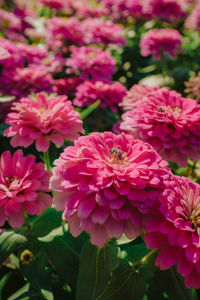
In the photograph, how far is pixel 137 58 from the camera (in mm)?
2070

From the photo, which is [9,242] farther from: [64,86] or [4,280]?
[64,86]

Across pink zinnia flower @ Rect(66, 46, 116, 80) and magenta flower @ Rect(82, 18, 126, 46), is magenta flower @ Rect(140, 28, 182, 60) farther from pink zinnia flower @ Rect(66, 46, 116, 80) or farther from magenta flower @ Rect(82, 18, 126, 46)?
pink zinnia flower @ Rect(66, 46, 116, 80)

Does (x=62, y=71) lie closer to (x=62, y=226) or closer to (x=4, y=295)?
(x=62, y=226)

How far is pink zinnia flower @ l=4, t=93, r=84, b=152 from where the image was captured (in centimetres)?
77

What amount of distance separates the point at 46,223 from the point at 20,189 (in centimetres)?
19

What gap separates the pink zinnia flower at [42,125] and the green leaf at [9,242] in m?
0.23

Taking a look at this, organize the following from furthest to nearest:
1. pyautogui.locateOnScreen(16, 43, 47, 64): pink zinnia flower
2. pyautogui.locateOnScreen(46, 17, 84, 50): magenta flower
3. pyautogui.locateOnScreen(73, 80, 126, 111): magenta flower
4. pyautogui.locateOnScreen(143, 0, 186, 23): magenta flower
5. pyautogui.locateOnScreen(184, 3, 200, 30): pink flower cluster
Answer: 1. pyautogui.locateOnScreen(184, 3, 200, 30): pink flower cluster
2. pyautogui.locateOnScreen(143, 0, 186, 23): magenta flower
3. pyautogui.locateOnScreen(46, 17, 84, 50): magenta flower
4. pyautogui.locateOnScreen(16, 43, 47, 64): pink zinnia flower
5. pyautogui.locateOnScreen(73, 80, 126, 111): magenta flower

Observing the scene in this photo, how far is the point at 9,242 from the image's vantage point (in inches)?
29.3

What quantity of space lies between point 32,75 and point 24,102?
38cm

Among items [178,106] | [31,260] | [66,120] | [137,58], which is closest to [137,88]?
[178,106]

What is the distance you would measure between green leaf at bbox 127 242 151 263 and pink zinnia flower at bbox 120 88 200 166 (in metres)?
0.25

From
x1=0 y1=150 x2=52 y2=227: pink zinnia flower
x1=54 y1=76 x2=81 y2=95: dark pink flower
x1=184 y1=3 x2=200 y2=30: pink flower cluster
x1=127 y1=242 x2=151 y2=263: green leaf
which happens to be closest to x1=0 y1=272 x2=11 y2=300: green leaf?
x1=0 y1=150 x2=52 y2=227: pink zinnia flower

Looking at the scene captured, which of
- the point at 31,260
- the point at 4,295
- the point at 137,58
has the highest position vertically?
the point at 137,58

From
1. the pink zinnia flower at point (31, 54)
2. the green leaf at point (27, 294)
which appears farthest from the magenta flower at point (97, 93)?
the green leaf at point (27, 294)
